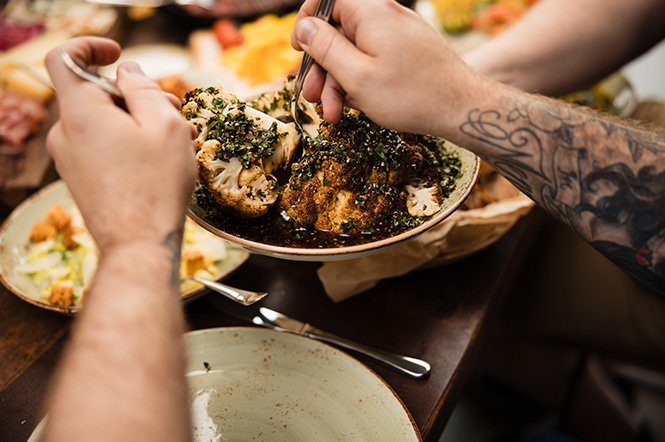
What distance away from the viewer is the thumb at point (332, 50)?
108 centimetres

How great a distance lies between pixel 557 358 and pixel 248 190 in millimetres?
1847

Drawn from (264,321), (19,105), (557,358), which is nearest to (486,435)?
(557,358)

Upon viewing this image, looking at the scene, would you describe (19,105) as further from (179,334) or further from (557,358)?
(557,358)

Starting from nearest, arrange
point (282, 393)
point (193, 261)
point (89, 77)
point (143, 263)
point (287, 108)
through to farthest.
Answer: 1. point (143, 263)
2. point (89, 77)
3. point (282, 393)
4. point (287, 108)
5. point (193, 261)

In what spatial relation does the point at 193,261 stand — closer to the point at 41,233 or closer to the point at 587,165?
the point at 41,233

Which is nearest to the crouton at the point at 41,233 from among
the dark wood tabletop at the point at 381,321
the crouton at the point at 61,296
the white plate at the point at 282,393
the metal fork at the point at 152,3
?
the dark wood tabletop at the point at 381,321

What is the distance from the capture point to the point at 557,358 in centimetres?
237

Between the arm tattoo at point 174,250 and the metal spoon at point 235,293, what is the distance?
0.49 metres

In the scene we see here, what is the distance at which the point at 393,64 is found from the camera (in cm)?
107

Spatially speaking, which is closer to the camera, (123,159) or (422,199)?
(123,159)

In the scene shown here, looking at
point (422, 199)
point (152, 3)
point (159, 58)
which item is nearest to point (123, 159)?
point (422, 199)

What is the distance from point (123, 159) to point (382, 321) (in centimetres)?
86

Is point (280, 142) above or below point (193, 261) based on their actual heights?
above

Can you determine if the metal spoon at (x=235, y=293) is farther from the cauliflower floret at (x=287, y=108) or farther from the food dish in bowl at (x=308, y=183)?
the cauliflower floret at (x=287, y=108)
